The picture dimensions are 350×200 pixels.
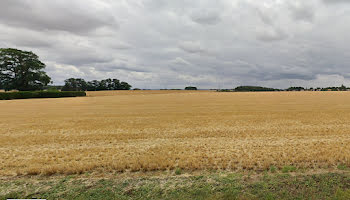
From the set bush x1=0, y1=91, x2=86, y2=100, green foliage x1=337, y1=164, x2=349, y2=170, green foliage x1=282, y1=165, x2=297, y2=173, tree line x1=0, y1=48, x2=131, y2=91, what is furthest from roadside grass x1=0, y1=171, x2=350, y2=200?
tree line x1=0, y1=48, x2=131, y2=91

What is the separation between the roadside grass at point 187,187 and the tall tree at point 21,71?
282 ft

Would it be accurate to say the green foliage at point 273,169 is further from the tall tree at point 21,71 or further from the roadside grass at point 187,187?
the tall tree at point 21,71

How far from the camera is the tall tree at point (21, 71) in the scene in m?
73.0

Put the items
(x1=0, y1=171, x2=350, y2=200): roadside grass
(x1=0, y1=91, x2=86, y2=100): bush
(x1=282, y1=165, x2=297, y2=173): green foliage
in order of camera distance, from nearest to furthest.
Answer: (x1=0, y1=171, x2=350, y2=200): roadside grass
(x1=282, y1=165, x2=297, y2=173): green foliage
(x1=0, y1=91, x2=86, y2=100): bush

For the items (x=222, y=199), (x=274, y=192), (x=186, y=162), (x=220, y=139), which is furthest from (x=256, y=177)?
(x=220, y=139)

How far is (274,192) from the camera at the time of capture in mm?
6320

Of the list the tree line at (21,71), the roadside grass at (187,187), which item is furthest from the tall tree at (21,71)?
the roadside grass at (187,187)

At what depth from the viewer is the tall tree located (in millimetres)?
73000

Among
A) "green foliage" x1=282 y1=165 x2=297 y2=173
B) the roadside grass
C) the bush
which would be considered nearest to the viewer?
the roadside grass

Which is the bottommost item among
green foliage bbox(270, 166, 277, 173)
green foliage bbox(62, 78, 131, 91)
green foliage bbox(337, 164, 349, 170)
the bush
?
green foliage bbox(270, 166, 277, 173)

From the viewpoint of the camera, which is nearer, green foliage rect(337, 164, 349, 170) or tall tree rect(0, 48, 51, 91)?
green foliage rect(337, 164, 349, 170)

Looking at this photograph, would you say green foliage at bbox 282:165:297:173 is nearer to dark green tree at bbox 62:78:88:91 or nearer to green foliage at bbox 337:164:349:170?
green foliage at bbox 337:164:349:170

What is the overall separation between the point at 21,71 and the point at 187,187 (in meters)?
91.4

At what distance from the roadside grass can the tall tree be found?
86.1 meters
